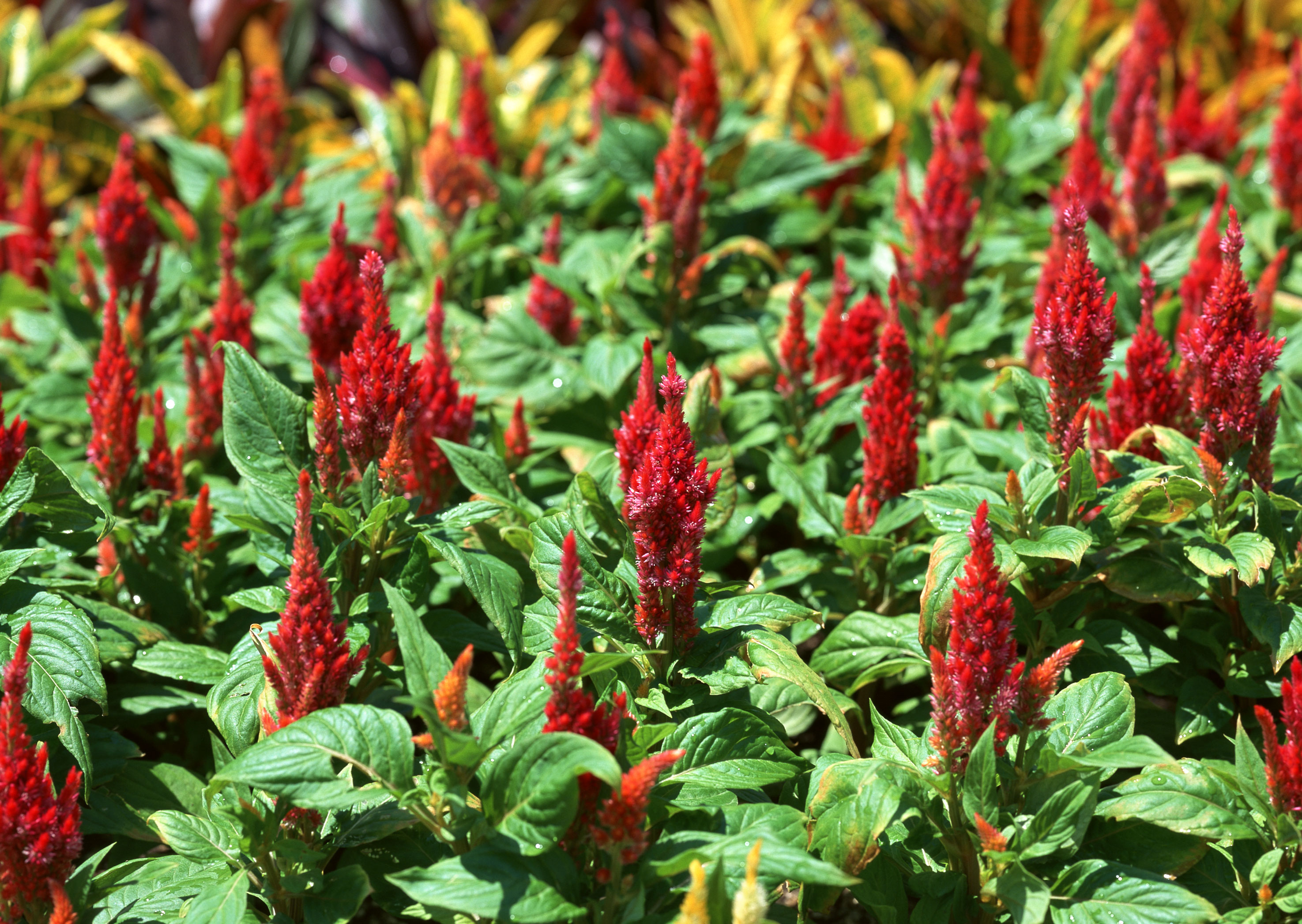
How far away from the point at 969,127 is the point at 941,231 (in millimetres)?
768

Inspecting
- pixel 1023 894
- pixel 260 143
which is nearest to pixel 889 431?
pixel 1023 894

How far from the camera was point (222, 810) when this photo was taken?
6.68ft

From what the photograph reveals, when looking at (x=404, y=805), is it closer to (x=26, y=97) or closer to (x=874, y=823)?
(x=874, y=823)

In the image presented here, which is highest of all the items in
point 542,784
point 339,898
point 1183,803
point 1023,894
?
point 542,784

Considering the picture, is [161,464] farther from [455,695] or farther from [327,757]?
[455,695]

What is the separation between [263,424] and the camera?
7.73ft

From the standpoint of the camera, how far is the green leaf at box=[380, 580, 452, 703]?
1.83 meters

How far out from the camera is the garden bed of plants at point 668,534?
1.87 meters

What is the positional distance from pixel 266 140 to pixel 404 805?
3402mm

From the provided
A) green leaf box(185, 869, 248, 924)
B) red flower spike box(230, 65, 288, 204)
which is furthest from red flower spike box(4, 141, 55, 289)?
green leaf box(185, 869, 248, 924)

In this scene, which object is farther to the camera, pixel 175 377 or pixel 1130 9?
pixel 1130 9

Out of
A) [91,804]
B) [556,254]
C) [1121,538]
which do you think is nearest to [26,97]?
[556,254]

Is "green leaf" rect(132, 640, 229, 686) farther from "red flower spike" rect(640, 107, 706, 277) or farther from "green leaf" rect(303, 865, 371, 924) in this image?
"red flower spike" rect(640, 107, 706, 277)

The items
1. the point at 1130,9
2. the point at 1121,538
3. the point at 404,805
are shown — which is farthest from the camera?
the point at 1130,9
